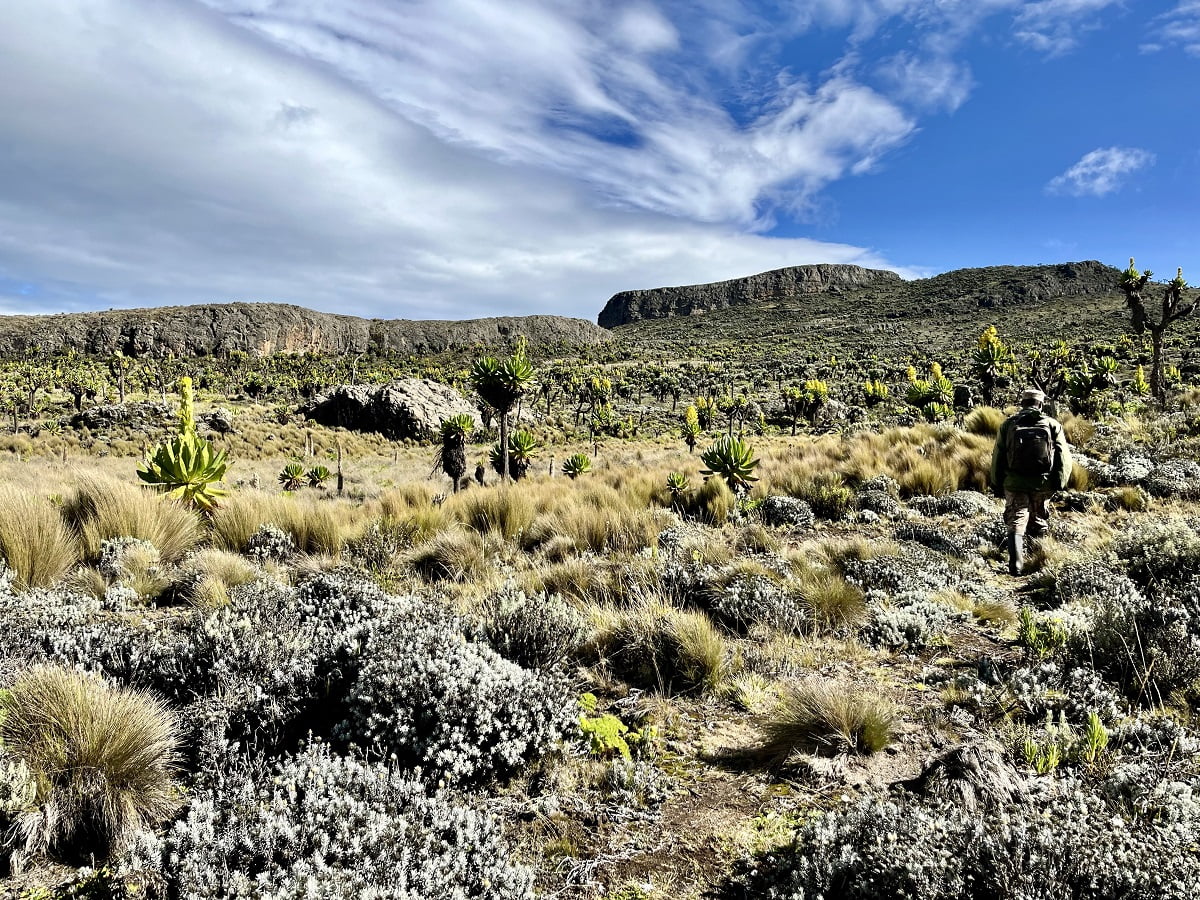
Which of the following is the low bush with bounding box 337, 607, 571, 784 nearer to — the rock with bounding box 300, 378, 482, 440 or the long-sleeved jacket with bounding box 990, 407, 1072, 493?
the long-sleeved jacket with bounding box 990, 407, 1072, 493

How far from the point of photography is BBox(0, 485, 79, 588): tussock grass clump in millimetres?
5117

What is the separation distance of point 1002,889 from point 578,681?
7.92 feet

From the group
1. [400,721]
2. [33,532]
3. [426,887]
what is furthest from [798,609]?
[33,532]

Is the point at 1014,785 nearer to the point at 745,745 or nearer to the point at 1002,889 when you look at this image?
the point at 1002,889

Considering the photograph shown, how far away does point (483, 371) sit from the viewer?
60.9 feet

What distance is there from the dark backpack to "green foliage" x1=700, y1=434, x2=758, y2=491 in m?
4.22

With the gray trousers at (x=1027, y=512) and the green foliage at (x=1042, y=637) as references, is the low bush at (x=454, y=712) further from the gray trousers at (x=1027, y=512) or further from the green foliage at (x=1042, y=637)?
the gray trousers at (x=1027, y=512)

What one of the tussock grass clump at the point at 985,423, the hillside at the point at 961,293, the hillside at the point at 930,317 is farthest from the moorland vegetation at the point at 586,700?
the hillside at the point at 961,293

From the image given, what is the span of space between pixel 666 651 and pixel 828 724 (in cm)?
121

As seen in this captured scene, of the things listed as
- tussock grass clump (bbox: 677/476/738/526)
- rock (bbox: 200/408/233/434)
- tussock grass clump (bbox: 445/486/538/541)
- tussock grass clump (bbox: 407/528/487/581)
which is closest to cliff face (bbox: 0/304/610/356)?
rock (bbox: 200/408/233/434)

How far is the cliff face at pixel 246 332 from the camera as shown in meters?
104

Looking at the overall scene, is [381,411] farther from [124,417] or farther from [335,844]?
[335,844]

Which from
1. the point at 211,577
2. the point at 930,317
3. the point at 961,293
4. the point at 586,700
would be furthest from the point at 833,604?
the point at 961,293

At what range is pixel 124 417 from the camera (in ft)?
136
